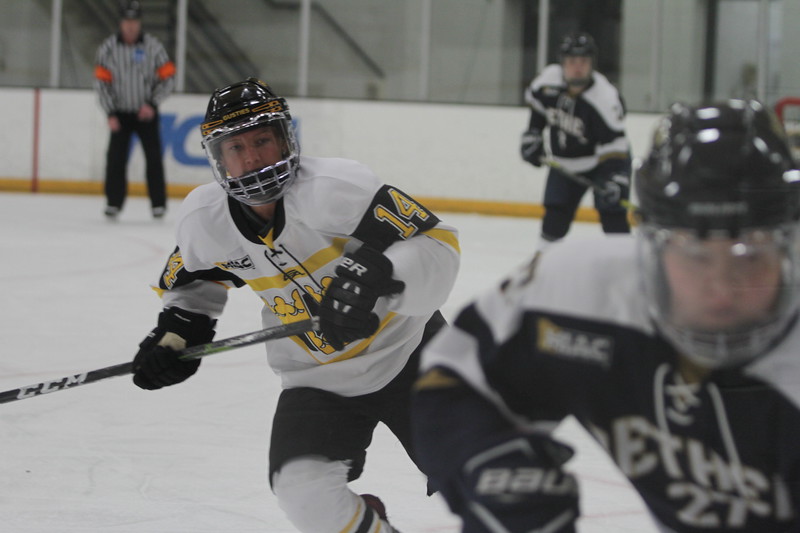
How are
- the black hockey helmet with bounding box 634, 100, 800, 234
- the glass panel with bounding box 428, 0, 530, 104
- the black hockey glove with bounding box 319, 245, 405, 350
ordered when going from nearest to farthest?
the black hockey helmet with bounding box 634, 100, 800, 234, the black hockey glove with bounding box 319, 245, 405, 350, the glass panel with bounding box 428, 0, 530, 104

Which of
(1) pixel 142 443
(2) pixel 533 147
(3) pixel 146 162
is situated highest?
(2) pixel 533 147

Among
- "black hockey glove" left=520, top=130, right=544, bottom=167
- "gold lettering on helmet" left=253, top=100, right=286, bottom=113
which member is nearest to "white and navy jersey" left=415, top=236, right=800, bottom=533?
"gold lettering on helmet" left=253, top=100, right=286, bottom=113

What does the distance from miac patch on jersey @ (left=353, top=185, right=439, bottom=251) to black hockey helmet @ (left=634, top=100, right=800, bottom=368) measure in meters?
0.93

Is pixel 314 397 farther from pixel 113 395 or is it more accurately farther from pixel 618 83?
pixel 618 83

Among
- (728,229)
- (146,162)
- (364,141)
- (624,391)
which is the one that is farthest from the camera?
(364,141)

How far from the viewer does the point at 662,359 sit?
1.01 m

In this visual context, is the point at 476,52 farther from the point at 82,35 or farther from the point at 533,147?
the point at 82,35

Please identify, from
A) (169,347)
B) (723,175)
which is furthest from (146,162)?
(723,175)

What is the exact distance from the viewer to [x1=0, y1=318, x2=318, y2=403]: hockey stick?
1.87 metres

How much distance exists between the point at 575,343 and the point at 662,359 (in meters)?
0.08

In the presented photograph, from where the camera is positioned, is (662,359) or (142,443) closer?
(662,359)

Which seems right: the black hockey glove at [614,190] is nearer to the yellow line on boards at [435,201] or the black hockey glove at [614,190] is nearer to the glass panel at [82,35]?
the yellow line on boards at [435,201]

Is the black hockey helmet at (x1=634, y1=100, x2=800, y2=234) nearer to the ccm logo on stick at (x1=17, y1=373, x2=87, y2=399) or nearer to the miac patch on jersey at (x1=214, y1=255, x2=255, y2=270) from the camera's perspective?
the miac patch on jersey at (x1=214, y1=255, x2=255, y2=270)

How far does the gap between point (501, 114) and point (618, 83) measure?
114cm
